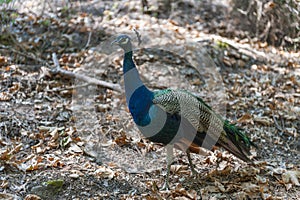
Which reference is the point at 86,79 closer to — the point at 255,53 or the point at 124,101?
the point at 124,101

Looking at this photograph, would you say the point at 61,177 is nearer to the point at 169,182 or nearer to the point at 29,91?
the point at 169,182

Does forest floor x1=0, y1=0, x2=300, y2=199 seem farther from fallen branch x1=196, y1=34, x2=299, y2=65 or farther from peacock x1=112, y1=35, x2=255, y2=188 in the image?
peacock x1=112, y1=35, x2=255, y2=188

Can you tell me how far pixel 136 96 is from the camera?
383cm

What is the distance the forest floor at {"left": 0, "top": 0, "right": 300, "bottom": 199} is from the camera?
12.8ft

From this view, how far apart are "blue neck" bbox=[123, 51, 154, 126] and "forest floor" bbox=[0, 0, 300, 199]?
598 millimetres

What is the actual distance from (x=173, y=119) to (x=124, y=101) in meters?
1.77

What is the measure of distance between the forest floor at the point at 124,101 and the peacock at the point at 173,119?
36cm

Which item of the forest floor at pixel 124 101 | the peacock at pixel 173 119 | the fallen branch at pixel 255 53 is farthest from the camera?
the fallen branch at pixel 255 53

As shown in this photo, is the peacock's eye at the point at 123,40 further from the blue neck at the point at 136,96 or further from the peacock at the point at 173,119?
the blue neck at the point at 136,96

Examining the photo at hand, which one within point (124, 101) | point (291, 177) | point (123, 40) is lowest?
point (291, 177)

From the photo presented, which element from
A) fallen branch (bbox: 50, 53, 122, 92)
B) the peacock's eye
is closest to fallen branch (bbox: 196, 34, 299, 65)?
fallen branch (bbox: 50, 53, 122, 92)

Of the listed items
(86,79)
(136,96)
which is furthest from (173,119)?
(86,79)

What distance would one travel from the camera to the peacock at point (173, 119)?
12.3ft

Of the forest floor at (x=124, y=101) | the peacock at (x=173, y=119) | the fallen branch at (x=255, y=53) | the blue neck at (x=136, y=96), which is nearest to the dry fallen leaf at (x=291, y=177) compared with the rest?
the forest floor at (x=124, y=101)
